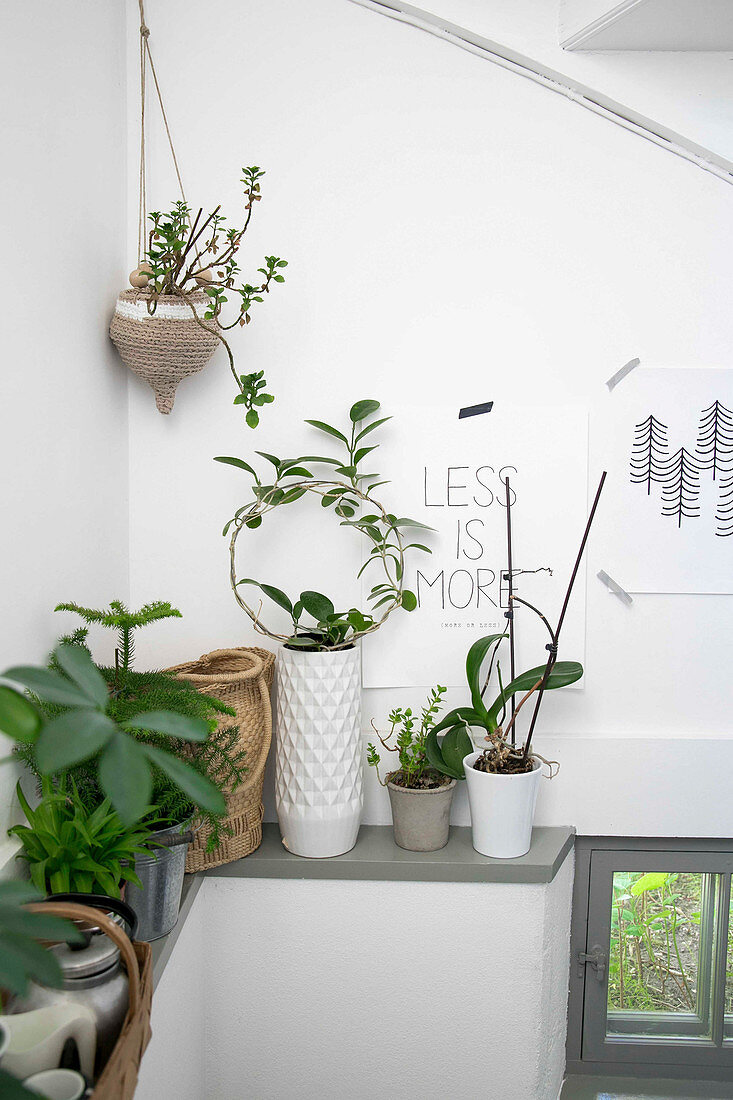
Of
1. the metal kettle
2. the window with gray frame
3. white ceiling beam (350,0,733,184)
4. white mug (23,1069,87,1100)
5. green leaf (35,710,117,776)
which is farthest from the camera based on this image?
the window with gray frame

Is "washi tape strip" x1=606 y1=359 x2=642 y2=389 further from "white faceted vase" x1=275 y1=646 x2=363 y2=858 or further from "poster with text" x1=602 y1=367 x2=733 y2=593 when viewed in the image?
"white faceted vase" x1=275 y1=646 x2=363 y2=858

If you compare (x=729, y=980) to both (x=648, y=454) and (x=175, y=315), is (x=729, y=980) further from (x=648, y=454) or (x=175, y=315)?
(x=175, y=315)

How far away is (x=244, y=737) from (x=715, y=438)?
1048mm

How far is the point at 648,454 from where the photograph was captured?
1.62 metres

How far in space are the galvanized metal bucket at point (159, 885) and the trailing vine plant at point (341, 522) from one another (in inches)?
14.9

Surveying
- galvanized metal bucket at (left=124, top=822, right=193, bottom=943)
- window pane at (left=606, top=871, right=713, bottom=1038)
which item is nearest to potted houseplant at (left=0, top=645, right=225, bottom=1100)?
galvanized metal bucket at (left=124, top=822, right=193, bottom=943)

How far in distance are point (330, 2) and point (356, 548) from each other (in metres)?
1.02

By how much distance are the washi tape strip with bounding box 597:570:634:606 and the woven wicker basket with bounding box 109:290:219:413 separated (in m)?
0.85

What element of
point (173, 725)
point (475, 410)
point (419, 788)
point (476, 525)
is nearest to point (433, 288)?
point (475, 410)

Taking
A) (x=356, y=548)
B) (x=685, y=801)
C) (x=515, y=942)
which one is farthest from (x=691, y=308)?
(x=515, y=942)

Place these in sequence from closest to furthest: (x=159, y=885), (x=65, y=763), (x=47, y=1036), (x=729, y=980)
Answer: (x=65, y=763) → (x=47, y=1036) → (x=159, y=885) → (x=729, y=980)

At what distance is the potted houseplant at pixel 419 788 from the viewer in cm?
152

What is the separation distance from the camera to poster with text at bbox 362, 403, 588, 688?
1.62 meters

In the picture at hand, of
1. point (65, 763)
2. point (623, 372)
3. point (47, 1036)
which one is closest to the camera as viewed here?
point (65, 763)
